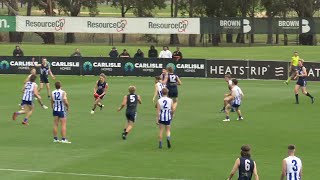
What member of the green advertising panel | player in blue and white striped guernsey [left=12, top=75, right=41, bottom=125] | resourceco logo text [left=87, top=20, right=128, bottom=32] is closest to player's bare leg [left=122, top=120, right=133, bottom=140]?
player in blue and white striped guernsey [left=12, top=75, right=41, bottom=125]

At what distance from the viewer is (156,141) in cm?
2836

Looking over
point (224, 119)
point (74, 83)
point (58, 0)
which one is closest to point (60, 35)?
point (58, 0)

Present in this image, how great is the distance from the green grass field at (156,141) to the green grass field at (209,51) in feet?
84.3

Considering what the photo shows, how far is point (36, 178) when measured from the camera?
2211cm

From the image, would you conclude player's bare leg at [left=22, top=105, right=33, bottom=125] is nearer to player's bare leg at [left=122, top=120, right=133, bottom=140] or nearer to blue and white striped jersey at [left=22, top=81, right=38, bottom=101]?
blue and white striped jersey at [left=22, top=81, right=38, bottom=101]

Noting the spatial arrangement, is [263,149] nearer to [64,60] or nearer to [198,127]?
[198,127]

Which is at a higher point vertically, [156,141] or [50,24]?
[50,24]

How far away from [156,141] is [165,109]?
7.98ft

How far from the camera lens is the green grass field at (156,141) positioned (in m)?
23.2

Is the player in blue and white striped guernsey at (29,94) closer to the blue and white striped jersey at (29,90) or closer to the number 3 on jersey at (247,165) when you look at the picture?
the blue and white striped jersey at (29,90)

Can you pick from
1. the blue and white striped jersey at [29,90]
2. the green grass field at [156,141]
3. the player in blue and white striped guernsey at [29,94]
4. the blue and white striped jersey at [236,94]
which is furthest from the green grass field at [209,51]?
the blue and white striped jersey at [29,90]

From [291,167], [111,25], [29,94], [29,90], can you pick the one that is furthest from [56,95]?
[111,25]

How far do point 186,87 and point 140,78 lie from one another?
747 cm

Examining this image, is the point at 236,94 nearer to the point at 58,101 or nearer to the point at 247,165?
the point at 58,101
